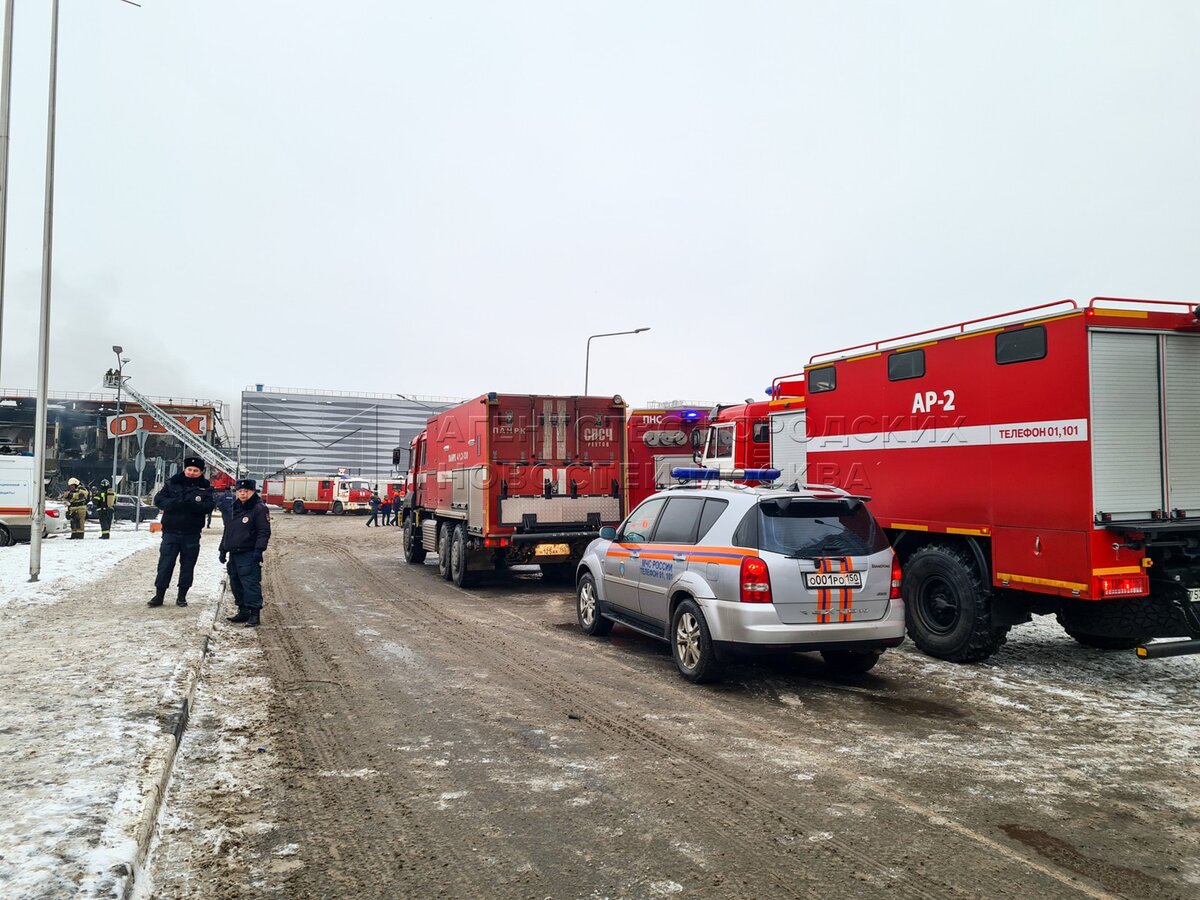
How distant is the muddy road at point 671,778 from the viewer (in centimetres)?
361

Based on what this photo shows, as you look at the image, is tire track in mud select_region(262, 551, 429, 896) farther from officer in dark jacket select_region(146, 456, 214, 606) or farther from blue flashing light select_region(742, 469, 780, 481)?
blue flashing light select_region(742, 469, 780, 481)

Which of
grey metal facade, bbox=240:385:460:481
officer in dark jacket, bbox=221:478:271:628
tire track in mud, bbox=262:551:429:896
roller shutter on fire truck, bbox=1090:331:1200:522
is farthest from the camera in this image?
grey metal facade, bbox=240:385:460:481

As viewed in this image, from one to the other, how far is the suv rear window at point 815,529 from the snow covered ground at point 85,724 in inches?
180

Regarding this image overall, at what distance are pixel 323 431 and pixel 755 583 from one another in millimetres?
64677

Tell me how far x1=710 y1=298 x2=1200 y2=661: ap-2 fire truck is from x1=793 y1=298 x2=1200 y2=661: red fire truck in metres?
0.01

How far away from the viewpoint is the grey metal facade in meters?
63.6

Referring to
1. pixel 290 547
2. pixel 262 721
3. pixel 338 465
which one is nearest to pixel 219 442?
pixel 338 465

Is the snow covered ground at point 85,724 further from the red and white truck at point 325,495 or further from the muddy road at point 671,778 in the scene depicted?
the red and white truck at point 325,495

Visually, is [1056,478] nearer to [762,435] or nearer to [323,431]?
[762,435]

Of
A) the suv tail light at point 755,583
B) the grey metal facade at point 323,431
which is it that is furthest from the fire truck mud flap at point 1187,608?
the grey metal facade at point 323,431

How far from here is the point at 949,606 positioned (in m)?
8.38

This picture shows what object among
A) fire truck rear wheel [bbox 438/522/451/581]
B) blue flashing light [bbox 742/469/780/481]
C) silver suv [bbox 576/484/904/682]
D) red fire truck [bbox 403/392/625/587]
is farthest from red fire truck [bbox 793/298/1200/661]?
fire truck rear wheel [bbox 438/522/451/581]

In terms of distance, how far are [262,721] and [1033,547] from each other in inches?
257

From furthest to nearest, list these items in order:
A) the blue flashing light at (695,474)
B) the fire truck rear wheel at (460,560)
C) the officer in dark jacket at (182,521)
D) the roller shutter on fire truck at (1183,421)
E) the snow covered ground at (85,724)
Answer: the fire truck rear wheel at (460,560), the officer in dark jacket at (182,521), the blue flashing light at (695,474), the roller shutter on fire truck at (1183,421), the snow covered ground at (85,724)
